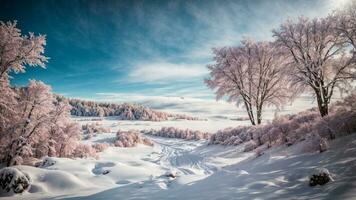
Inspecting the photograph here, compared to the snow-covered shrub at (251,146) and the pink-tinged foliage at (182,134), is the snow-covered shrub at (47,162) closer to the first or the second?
the snow-covered shrub at (251,146)

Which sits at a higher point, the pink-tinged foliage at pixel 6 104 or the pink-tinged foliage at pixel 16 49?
the pink-tinged foliage at pixel 16 49

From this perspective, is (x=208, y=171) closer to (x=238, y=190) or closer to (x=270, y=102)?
(x=238, y=190)

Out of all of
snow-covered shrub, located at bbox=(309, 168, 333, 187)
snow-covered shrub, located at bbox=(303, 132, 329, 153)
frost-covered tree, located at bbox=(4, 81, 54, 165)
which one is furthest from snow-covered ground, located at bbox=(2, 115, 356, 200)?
frost-covered tree, located at bbox=(4, 81, 54, 165)

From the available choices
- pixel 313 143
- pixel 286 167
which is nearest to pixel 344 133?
pixel 313 143

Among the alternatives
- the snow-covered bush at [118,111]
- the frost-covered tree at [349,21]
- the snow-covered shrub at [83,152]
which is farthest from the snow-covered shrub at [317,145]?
the snow-covered bush at [118,111]

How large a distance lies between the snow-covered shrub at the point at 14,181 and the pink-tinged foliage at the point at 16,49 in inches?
257

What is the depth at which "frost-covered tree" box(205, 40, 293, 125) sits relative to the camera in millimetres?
20281

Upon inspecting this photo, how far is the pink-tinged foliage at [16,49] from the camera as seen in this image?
13.3m

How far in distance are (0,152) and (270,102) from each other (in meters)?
23.1

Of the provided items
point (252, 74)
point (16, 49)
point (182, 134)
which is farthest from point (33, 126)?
point (182, 134)

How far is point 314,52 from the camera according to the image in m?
15.8

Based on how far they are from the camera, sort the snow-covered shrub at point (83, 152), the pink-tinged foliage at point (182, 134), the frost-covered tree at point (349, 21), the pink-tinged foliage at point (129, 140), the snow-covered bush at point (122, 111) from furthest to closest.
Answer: the snow-covered bush at point (122, 111)
the pink-tinged foliage at point (182, 134)
the pink-tinged foliage at point (129, 140)
the snow-covered shrub at point (83, 152)
the frost-covered tree at point (349, 21)

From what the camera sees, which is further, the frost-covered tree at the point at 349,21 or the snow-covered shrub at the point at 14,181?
the frost-covered tree at the point at 349,21

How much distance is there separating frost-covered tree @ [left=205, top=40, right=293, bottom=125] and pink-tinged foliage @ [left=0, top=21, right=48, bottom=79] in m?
14.8
